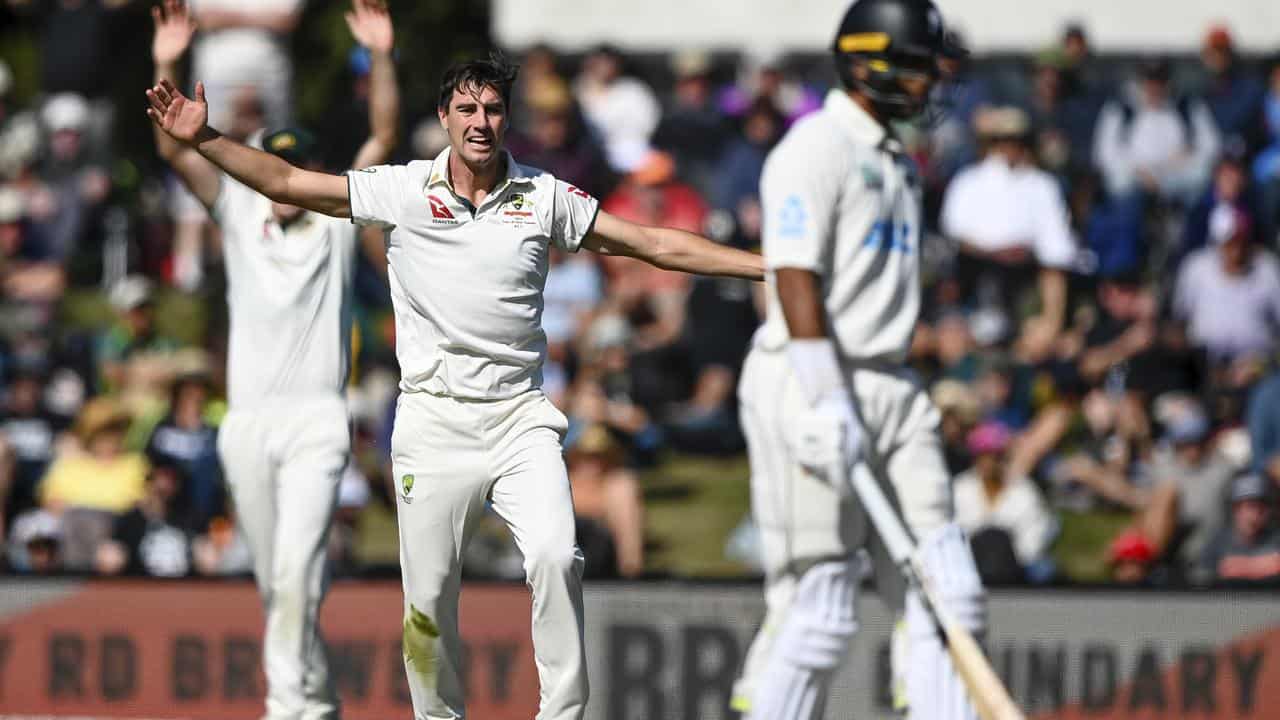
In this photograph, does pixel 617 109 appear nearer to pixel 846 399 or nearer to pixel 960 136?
pixel 960 136

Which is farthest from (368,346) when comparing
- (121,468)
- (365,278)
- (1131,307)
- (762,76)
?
(1131,307)

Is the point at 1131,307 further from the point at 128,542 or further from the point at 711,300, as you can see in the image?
the point at 128,542

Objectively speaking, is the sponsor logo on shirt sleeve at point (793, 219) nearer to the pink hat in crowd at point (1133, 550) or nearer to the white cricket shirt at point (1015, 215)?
the pink hat in crowd at point (1133, 550)

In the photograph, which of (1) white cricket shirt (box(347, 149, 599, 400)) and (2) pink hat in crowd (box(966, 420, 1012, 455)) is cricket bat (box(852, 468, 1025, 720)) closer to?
(1) white cricket shirt (box(347, 149, 599, 400))

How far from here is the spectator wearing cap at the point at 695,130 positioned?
15008 millimetres

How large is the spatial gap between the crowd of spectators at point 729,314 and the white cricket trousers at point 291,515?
83.0 inches

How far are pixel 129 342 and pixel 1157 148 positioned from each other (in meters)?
6.96

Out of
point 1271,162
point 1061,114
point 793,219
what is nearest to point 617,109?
point 1061,114

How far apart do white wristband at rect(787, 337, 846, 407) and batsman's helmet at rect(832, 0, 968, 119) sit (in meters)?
0.97

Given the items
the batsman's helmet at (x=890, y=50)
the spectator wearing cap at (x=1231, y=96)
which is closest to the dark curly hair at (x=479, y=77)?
the batsman's helmet at (x=890, y=50)

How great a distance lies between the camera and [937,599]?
7.21m

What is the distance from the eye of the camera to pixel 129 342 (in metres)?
14.1

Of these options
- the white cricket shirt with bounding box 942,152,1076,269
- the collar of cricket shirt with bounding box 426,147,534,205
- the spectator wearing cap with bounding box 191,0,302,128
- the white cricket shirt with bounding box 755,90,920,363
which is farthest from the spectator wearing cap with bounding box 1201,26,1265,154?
the collar of cricket shirt with bounding box 426,147,534,205

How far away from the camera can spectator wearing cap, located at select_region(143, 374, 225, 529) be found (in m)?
12.3
